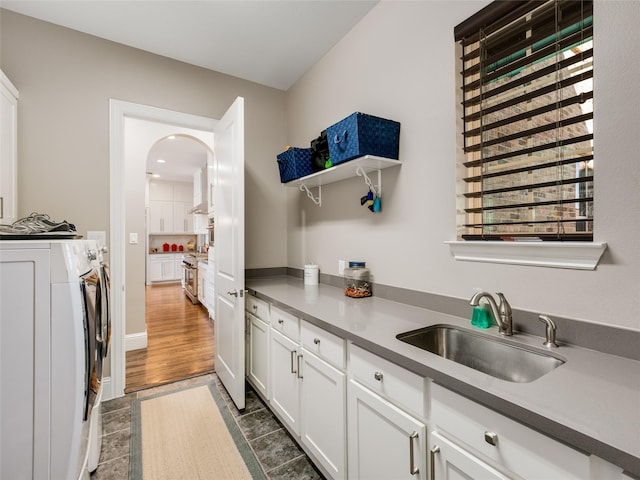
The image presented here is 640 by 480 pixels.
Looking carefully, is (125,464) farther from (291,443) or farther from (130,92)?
(130,92)

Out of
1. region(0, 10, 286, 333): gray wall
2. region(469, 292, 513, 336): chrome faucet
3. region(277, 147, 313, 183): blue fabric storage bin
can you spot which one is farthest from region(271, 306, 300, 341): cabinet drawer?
region(0, 10, 286, 333): gray wall

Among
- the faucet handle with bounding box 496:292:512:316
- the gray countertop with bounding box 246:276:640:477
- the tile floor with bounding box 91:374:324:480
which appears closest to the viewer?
the gray countertop with bounding box 246:276:640:477

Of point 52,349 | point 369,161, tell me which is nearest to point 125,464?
point 52,349

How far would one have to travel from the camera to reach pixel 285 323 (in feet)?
5.99

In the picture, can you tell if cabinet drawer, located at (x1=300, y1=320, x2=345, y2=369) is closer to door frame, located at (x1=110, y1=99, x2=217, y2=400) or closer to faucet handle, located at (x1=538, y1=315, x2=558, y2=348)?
faucet handle, located at (x1=538, y1=315, x2=558, y2=348)

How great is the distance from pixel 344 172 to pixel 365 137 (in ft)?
1.31

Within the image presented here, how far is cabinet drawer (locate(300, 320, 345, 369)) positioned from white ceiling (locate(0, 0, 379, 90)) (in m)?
2.03

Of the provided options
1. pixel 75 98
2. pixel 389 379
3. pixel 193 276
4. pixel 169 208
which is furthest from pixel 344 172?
pixel 169 208

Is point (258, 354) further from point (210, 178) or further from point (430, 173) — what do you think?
point (210, 178)

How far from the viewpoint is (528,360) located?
1085 mm

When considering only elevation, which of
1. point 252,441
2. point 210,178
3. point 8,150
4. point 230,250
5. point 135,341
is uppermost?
point 210,178

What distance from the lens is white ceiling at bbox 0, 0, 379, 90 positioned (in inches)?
77.7

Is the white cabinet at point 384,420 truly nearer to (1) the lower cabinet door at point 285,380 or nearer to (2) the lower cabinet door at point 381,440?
(2) the lower cabinet door at point 381,440

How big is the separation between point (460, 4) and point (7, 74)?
9.20 feet
